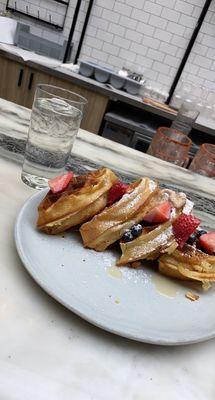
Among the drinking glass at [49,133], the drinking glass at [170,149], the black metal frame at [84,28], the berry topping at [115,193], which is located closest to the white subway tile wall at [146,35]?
the black metal frame at [84,28]

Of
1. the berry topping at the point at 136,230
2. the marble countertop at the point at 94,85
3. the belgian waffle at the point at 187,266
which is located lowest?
the marble countertop at the point at 94,85

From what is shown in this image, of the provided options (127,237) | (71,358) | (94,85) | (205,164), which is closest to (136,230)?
(127,237)

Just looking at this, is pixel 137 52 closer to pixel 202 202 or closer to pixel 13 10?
pixel 13 10

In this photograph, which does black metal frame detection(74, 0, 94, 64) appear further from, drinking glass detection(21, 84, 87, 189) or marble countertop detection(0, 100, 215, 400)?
marble countertop detection(0, 100, 215, 400)

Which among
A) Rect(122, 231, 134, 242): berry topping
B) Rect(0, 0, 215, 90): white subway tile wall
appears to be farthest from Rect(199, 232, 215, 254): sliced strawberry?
Rect(0, 0, 215, 90): white subway tile wall

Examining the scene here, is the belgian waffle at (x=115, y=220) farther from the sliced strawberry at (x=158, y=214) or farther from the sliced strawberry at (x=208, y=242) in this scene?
the sliced strawberry at (x=208, y=242)

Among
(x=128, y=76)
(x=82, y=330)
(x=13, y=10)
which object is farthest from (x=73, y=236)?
(x=13, y=10)
